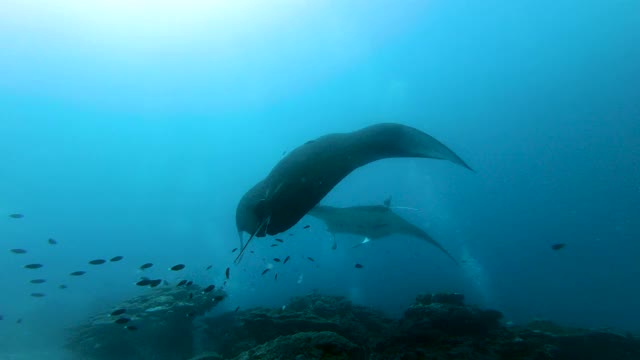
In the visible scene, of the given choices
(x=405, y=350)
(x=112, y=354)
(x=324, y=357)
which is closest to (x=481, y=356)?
(x=405, y=350)

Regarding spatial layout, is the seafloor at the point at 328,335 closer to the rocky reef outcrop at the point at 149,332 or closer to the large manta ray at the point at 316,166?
the rocky reef outcrop at the point at 149,332

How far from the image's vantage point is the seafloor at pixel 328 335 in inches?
320

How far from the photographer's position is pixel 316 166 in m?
6.43

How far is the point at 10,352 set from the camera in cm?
3067

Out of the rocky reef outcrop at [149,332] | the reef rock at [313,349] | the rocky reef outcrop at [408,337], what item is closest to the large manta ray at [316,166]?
the reef rock at [313,349]

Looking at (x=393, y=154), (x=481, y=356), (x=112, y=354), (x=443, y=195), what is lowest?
(x=112, y=354)

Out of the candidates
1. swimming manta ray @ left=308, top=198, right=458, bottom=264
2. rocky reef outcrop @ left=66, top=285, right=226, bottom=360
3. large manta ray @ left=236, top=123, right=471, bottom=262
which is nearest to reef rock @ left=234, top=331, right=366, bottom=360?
large manta ray @ left=236, top=123, right=471, bottom=262

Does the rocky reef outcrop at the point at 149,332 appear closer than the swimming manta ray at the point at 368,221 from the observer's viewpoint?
Yes

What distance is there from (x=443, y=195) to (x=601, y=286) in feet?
96.9

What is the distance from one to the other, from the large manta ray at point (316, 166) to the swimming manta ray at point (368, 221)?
1150 cm

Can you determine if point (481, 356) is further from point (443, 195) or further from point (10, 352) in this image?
point (443, 195)

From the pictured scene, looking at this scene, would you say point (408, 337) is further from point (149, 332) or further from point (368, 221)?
point (149, 332)

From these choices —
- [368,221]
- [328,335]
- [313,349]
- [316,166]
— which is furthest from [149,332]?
[316,166]

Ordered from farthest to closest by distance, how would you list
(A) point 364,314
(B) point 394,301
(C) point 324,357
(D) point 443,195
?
(D) point 443,195 < (B) point 394,301 < (A) point 364,314 < (C) point 324,357
